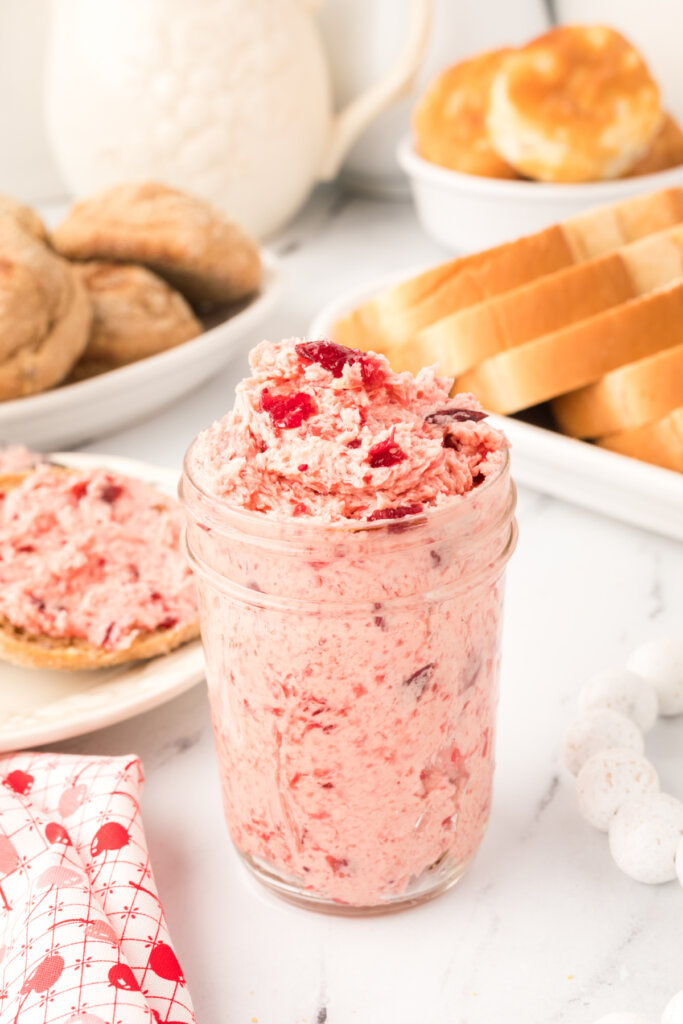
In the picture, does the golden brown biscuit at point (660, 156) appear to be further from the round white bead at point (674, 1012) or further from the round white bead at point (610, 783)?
the round white bead at point (674, 1012)

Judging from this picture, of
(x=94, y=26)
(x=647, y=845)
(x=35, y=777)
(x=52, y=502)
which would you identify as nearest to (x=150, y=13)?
(x=94, y=26)

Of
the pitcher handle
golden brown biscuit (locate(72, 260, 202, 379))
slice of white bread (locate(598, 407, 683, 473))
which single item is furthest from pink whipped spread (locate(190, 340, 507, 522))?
the pitcher handle

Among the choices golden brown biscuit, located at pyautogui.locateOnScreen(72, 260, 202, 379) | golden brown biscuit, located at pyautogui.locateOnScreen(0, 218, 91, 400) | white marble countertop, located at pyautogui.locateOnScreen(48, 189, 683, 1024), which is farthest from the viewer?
golden brown biscuit, located at pyautogui.locateOnScreen(72, 260, 202, 379)

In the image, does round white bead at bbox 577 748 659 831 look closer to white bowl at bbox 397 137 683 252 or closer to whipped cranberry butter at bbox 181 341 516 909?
whipped cranberry butter at bbox 181 341 516 909

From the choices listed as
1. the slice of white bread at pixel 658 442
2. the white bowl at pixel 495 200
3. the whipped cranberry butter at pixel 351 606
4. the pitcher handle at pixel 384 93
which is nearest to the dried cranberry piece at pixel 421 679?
the whipped cranberry butter at pixel 351 606

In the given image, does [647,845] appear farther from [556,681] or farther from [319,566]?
[319,566]

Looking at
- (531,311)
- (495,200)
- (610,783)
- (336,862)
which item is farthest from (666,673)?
(495,200)
